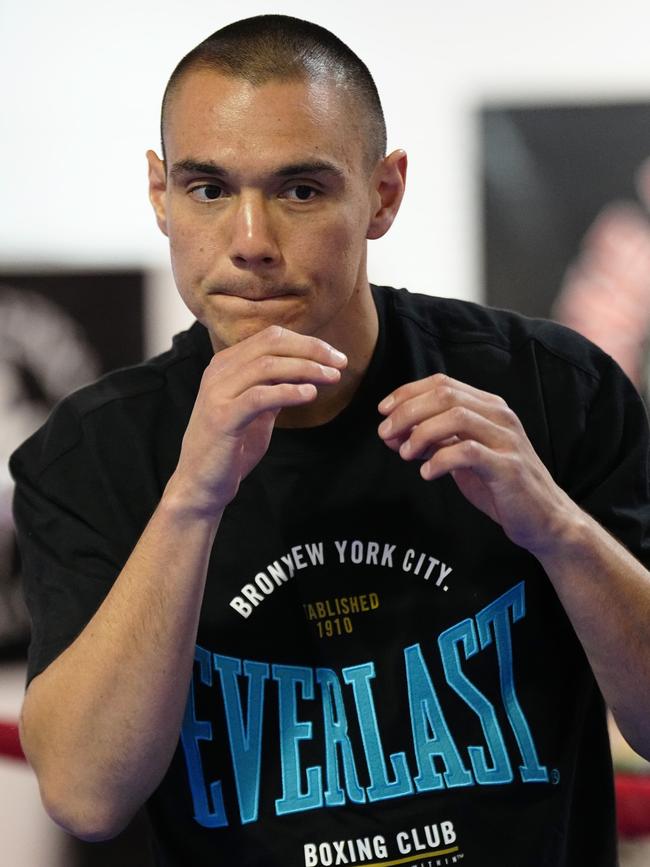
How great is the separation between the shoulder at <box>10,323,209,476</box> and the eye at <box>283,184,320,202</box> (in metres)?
0.24

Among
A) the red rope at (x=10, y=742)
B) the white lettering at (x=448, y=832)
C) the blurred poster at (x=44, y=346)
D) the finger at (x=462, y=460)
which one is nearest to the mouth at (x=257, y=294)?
the finger at (x=462, y=460)

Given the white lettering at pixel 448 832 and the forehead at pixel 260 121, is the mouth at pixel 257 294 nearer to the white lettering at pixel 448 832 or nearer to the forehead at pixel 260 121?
the forehead at pixel 260 121

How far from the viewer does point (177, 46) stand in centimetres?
253

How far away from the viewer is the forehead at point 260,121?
3.72 feet

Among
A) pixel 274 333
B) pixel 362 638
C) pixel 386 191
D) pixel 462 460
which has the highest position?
pixel 386 191

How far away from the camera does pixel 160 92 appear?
100 inches

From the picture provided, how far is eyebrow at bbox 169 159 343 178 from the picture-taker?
3.71 ft

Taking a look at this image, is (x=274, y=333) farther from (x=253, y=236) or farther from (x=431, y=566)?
(x=431, y=566)

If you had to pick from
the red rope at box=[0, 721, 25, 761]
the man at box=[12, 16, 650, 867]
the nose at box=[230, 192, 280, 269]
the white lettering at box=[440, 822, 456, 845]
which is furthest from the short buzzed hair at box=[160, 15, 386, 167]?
the red rope at box=[0, 721, 25, 761]

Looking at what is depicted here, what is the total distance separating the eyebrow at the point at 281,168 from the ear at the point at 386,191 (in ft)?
0.41

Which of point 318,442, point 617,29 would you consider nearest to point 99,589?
point 318,442

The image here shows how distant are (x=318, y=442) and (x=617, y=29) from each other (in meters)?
1.61

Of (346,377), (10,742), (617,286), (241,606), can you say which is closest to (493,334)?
(346,377)

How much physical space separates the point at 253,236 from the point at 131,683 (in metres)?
0.41
